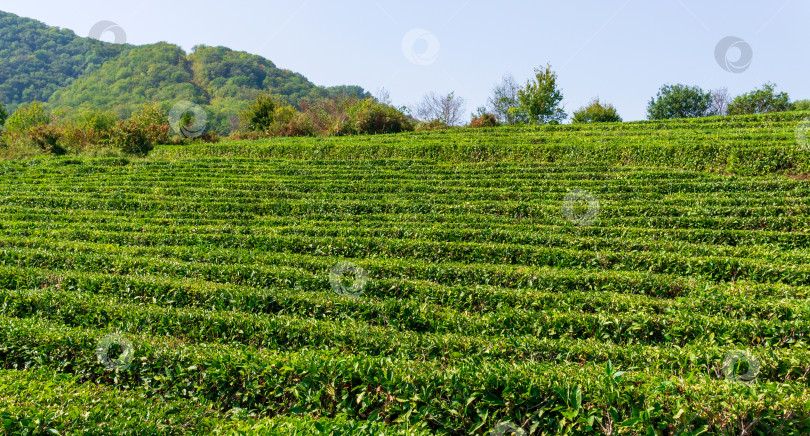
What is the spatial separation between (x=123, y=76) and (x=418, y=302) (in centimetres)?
10718

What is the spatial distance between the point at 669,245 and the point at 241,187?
18924 mm

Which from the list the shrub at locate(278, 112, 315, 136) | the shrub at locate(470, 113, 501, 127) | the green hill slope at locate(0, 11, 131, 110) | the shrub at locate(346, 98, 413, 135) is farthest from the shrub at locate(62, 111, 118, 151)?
the green hill slope at locate(0, 11, 131, 110)

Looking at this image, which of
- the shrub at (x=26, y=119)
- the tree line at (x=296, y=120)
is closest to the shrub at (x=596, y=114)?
the tree line at (x=296, y=120)

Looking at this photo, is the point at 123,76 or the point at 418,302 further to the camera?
the point at 123,76

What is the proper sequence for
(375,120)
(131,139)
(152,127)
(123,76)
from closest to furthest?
(131,139) < (152,127) < (375,120) < (123,76)

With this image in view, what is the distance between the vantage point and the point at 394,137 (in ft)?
121

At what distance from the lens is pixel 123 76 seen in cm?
9419

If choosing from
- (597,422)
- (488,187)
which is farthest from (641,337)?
(488,187)

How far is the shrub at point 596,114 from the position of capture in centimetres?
5172

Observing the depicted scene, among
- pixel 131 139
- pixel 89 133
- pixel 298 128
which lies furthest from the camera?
pixel 89 133

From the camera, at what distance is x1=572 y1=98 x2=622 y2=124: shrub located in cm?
5172

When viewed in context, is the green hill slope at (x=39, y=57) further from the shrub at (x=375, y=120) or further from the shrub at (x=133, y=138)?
the shrub at (x=375, y=120)

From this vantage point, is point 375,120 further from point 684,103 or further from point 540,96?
point 684,103

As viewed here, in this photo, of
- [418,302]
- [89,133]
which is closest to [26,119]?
[89,133]
